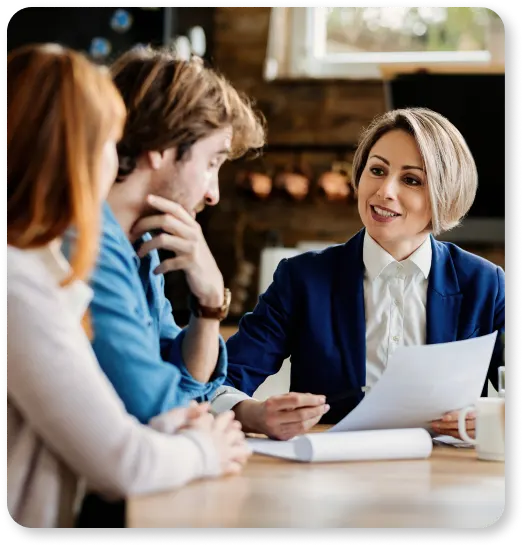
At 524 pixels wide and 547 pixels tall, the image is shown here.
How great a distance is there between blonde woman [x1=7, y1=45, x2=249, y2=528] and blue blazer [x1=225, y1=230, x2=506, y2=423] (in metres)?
0.32

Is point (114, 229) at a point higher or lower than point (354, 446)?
higher

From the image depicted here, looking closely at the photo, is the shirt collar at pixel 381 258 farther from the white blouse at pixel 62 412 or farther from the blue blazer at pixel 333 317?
the white blouse at pixel 62 412

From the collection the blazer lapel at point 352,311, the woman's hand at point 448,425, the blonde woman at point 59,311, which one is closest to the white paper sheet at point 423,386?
the woman's hand at point 448,425

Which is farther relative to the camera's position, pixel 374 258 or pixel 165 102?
pixel 374 258

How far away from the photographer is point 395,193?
0.89 m

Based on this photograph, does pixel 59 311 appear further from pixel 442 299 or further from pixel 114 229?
pixel 442 299

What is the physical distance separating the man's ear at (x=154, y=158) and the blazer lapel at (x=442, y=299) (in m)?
0.31

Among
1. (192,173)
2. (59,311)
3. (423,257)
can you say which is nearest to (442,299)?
(423,257)

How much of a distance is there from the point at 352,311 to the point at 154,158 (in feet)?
0.98

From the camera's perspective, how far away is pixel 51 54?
1.98 feet

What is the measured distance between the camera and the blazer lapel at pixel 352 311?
36.4 inches

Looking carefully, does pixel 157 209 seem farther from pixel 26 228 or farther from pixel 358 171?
pixel 358 171

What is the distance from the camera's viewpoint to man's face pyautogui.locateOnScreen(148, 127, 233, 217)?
75 cm

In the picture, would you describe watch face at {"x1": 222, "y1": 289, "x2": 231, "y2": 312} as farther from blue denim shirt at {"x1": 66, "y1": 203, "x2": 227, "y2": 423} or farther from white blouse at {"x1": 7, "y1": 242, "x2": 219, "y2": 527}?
white blouse at {"x1": 7, "y1": 242, "x2": 219, "y2": 527}
